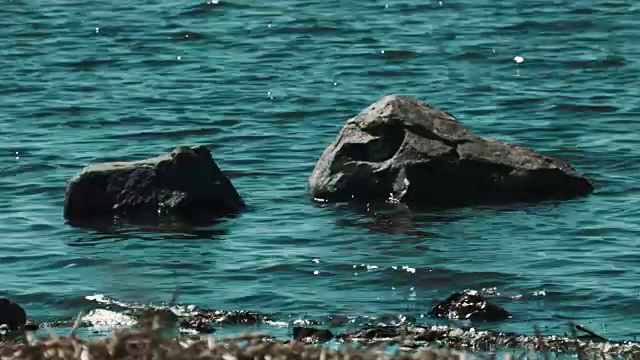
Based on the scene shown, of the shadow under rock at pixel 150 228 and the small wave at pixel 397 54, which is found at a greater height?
the shadow under rock at pixel 150 228

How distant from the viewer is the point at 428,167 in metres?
15.6

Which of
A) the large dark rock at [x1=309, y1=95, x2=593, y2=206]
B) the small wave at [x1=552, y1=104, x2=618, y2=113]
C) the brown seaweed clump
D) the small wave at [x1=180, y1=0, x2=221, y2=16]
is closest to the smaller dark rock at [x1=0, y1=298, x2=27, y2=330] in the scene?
the large dark rock at [x1=309, y1=95, x2=593, y2=206]

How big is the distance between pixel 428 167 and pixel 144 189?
271 cm

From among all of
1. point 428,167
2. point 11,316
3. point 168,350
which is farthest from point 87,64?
point 168,350

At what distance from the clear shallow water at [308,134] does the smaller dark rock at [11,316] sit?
1.90ft

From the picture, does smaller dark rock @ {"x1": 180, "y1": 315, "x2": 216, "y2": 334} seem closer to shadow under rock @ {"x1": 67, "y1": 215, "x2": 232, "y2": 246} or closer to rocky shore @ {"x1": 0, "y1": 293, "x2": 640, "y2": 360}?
rocky shore @ {"x1": 0, "y1": 293, "x2": 640, "y2": 360}

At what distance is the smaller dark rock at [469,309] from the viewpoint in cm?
1116

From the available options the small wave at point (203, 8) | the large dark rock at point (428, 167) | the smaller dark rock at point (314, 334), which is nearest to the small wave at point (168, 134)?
the large dark rock at point (428, 167)

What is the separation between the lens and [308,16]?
29.6 meters

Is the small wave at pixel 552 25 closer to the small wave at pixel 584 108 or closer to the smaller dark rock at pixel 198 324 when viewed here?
the small wave at pixel 584 108

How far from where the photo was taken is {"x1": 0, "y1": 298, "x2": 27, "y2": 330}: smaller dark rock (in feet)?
36.1

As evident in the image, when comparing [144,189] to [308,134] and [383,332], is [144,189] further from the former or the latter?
[383,332]

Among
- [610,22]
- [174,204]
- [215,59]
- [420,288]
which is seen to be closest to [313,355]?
[420,288]

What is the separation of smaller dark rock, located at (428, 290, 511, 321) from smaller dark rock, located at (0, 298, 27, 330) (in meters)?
2.83
